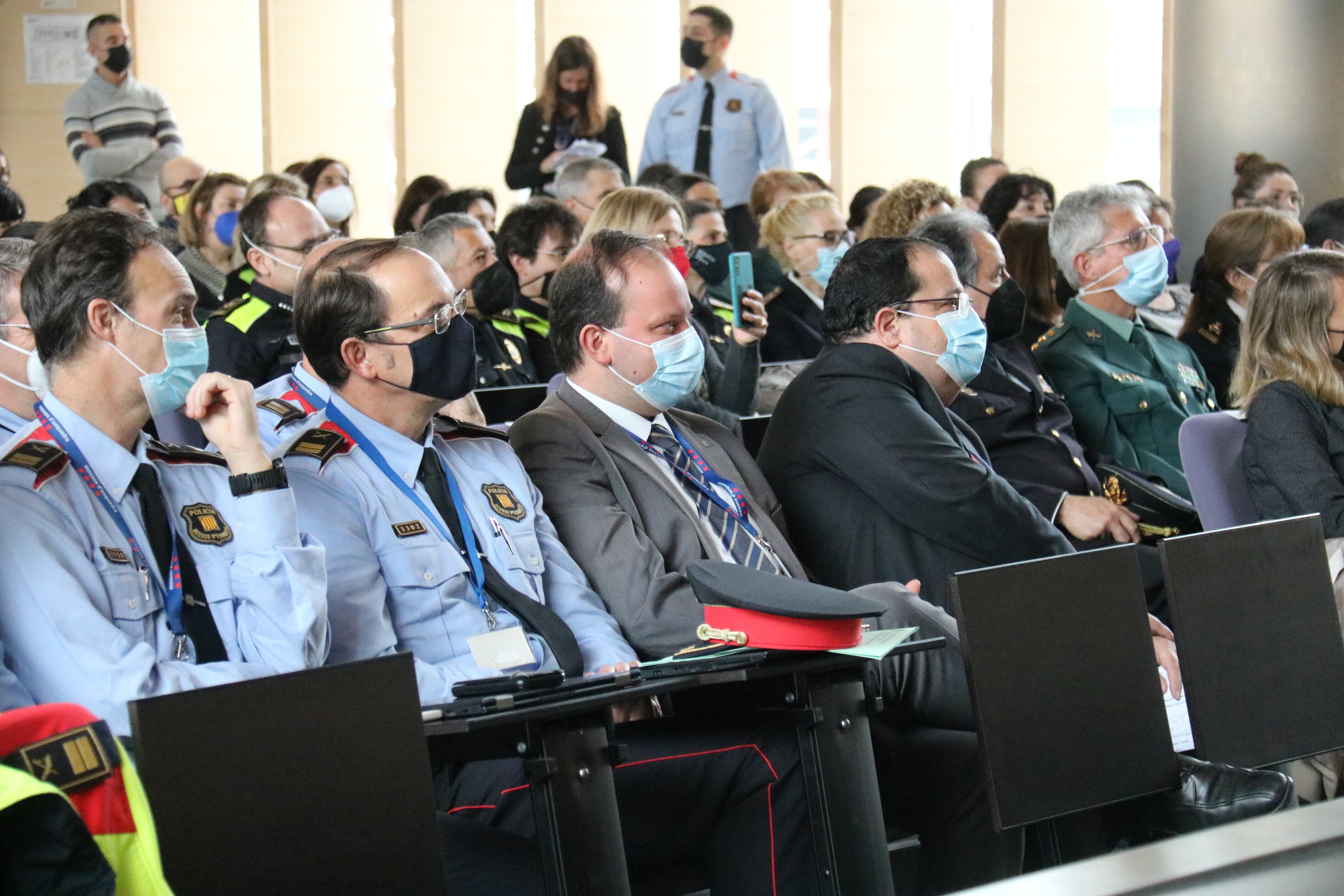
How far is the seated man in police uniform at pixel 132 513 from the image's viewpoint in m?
1.95

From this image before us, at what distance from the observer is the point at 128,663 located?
1.96 metres

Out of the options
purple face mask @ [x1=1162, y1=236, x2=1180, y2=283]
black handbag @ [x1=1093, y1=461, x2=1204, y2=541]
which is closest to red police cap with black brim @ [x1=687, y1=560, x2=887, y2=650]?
black handbag @ [x1=1093, y1=461, x2=1204, y2=541]

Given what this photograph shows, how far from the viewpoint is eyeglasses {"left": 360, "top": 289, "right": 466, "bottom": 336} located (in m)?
2.59

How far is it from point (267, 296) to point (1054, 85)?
7262mm

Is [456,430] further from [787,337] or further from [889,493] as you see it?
[787,337]

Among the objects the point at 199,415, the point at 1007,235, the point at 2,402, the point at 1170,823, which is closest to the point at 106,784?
the point at 199,415

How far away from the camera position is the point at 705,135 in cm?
759

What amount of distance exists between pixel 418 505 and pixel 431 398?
229 millimetres

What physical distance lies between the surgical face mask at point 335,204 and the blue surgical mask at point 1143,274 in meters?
3.79

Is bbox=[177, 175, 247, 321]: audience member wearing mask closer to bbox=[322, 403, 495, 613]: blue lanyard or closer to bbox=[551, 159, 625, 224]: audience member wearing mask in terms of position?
bbox=[551, 159, 625, 224]: audience member wearing mask

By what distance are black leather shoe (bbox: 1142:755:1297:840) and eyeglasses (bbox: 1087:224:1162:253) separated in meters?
2.67

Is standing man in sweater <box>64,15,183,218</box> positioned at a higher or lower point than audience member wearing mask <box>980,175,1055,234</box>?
higher

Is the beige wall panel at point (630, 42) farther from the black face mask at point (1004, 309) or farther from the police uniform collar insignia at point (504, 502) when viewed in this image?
the police uniform collar insignia at point (504, 502)

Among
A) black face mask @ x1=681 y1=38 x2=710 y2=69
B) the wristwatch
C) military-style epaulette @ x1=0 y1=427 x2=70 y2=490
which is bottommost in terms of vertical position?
the wristwatch
